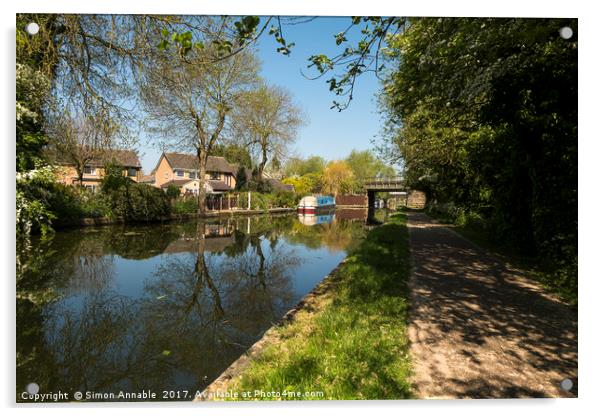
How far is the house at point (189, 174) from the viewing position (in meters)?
37.1

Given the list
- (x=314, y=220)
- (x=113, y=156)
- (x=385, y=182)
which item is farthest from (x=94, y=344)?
(x=314, y=220)

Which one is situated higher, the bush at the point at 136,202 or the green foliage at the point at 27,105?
the green foliage at the point at 27,105

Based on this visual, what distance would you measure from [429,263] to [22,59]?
22.6ft

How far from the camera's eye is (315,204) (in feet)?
102

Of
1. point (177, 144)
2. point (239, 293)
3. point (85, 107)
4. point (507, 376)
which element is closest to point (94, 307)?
point (239, 293)

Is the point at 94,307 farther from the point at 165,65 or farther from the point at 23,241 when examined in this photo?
the point at 165,65

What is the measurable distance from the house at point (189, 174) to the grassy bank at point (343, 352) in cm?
3187

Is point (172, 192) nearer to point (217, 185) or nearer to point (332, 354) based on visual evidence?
point (332, 354)

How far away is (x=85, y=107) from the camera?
398 cm

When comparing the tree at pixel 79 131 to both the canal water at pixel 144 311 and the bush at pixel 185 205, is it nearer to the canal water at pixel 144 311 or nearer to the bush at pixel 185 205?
the canal water at pixel 144 311

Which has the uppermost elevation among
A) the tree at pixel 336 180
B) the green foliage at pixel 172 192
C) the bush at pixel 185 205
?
the tree at pixel 336 180

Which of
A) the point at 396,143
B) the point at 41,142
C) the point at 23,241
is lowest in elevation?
the point at 23,241

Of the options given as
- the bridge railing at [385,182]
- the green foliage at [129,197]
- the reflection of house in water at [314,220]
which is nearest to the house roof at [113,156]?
the green foliage at [129,197]

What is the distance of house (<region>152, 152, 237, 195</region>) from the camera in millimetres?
37094
